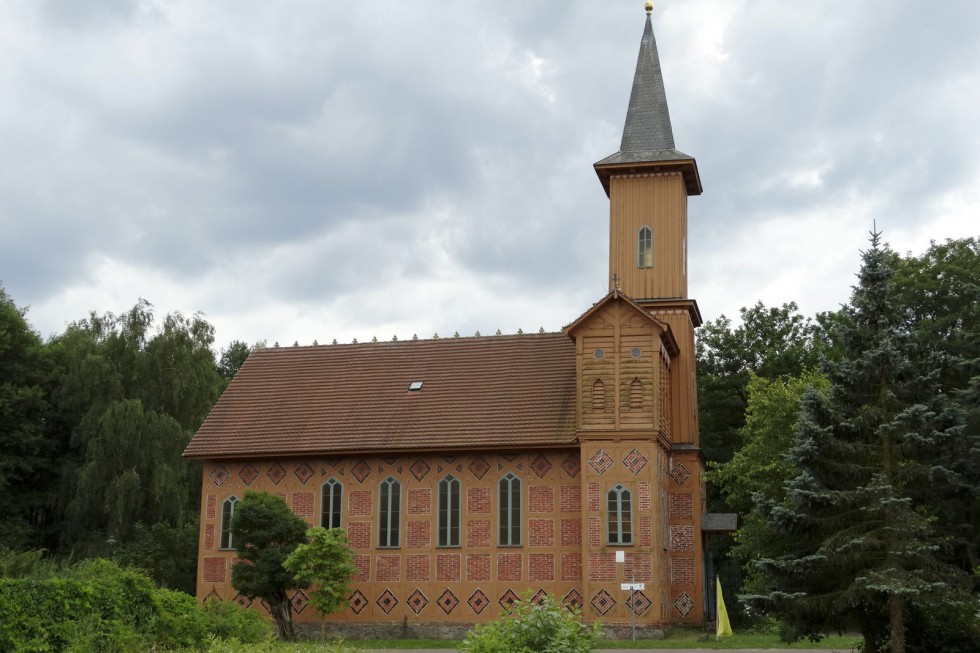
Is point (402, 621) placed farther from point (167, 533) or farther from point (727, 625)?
point (167, 533)

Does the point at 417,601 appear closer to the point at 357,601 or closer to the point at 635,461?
the point at 357,601

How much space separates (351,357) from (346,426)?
4.39 m

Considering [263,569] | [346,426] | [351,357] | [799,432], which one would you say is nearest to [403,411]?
[346,426]

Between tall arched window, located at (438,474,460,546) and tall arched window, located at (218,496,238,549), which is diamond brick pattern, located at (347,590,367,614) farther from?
tall arched window, located at (218,496,238,549)

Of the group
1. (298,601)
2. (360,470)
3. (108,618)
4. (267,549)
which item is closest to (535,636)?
(108,618)

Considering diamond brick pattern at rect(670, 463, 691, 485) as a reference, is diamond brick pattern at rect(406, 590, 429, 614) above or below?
below

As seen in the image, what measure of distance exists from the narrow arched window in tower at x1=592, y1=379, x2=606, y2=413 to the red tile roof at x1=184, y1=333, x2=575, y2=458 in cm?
129

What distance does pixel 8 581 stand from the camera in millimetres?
16953

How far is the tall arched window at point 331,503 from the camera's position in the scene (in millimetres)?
36156

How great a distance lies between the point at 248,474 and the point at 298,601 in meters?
4.67

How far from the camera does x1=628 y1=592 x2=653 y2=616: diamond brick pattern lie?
3216 centimetres

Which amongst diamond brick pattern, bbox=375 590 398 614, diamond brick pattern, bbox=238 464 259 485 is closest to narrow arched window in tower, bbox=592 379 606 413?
diamond brick pattern, bbox=375 590 398 614

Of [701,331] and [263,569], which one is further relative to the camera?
[701,331]

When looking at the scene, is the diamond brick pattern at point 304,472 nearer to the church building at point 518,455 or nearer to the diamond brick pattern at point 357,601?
the church building at point 518,455
